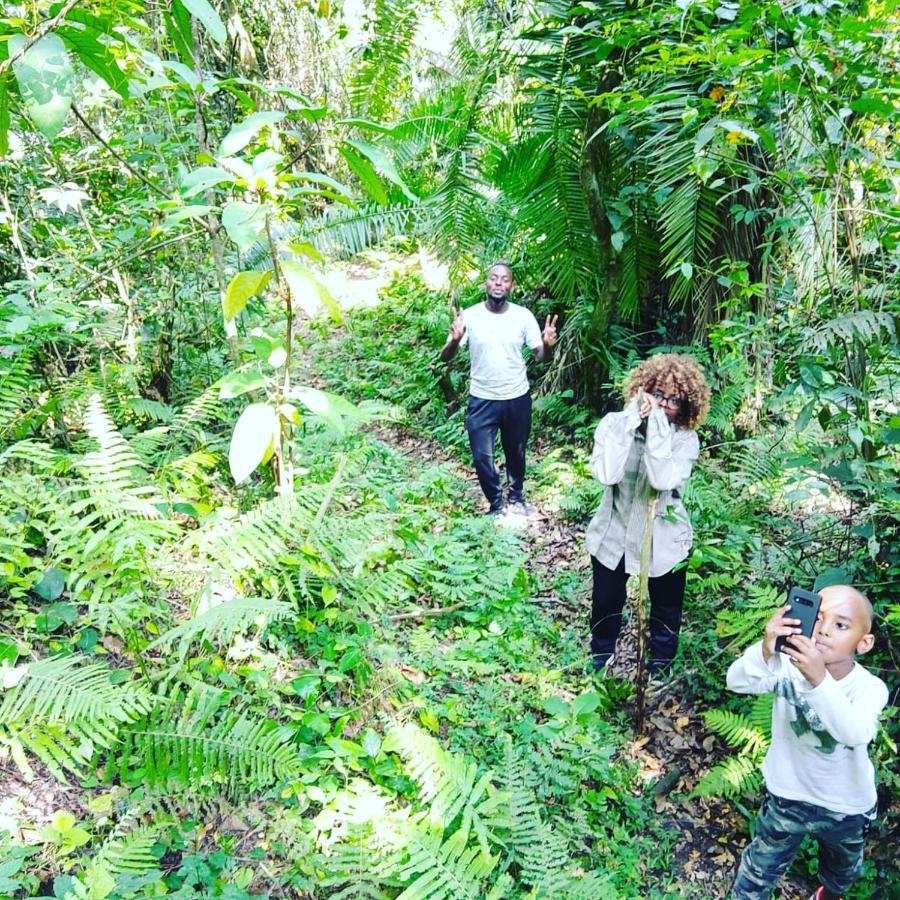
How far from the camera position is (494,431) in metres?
5.50

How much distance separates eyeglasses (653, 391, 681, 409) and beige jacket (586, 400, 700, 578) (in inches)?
5.5

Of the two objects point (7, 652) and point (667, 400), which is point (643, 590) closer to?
point (667, 400)

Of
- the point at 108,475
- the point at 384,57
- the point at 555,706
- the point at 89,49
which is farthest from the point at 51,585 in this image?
the point at 384,57

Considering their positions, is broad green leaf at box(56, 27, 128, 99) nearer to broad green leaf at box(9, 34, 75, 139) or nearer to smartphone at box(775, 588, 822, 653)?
broad green leaf at box(9, 34, 75, 139)

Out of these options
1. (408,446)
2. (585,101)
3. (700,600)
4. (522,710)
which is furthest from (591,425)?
(522,710)

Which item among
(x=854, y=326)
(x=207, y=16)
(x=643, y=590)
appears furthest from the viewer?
(x=643, y=590)

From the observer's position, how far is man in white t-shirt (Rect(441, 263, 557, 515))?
5289 millimetres

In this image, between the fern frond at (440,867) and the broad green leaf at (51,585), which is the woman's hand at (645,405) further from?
the broad green leaf at (51,585)

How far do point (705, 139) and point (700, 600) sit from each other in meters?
2.84

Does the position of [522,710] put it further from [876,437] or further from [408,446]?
[408,446]

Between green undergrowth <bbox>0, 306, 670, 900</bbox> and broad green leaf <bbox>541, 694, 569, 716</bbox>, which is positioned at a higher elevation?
green undergrowth <bbox>0, 306, 670, 900</bbox>

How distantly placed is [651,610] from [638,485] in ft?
2.79

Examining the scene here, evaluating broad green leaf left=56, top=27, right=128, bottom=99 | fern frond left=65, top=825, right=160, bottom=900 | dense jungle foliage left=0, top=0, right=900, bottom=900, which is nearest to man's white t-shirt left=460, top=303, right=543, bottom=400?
dense jungle foliage left=0, top=0, right=900, bottom=900

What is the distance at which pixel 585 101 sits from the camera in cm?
562
